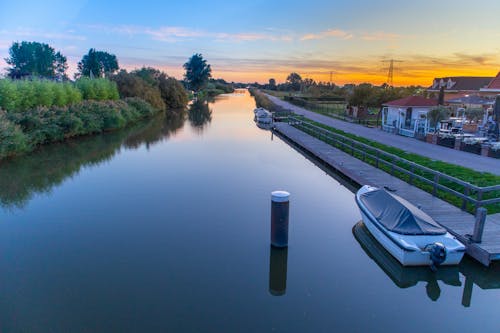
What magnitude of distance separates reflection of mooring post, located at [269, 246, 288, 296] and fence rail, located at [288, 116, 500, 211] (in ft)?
16.0

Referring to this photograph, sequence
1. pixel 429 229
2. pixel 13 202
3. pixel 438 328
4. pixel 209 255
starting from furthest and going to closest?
pixel 13 202 → pixel 209 255 → pixel 429 229 → pixel 438 328

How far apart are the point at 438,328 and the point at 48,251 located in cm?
849

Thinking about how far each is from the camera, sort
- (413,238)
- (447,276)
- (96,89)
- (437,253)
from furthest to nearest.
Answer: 1. (96,89)
2. (413,238)
3. (447,276)
4. (437,253)

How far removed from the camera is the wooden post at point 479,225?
7.49 meters

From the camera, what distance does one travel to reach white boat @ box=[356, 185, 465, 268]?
24.4 feet

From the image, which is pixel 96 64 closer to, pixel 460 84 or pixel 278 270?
pixel 460 84

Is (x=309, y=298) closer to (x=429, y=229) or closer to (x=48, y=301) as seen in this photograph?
A: (x=429, y=229)

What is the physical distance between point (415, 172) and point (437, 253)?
7.09m

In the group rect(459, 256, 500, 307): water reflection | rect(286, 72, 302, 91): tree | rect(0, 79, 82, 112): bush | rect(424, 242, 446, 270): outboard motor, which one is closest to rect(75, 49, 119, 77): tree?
rect(0, 79, 82, 112): bush

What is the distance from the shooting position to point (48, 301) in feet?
21.1

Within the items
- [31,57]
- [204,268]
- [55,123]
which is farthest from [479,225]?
[31,57]

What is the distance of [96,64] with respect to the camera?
80312 mm

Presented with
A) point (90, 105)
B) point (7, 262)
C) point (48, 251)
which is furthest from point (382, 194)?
point (90, 105)

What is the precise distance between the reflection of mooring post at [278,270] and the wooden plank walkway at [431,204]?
4049 millimetres
